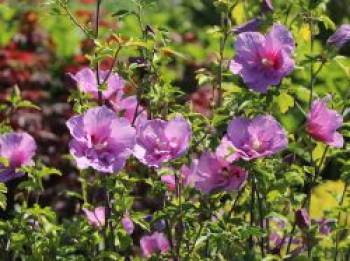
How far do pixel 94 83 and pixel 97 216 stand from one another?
17.0 inches

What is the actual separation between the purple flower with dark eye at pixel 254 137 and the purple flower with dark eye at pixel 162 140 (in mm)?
106

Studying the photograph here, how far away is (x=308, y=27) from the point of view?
2.66m

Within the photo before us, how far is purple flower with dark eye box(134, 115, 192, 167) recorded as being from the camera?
90.0 inches

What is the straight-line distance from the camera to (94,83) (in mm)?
2457

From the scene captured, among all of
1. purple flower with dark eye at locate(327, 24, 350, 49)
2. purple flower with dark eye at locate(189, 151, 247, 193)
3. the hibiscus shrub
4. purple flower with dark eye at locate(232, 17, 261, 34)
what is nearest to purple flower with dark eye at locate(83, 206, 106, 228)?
the hibiscus shrub

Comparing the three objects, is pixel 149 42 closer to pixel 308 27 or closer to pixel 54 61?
pixel 308 27

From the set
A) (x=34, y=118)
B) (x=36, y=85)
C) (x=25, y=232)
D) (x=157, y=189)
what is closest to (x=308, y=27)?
(x=157, y=189)

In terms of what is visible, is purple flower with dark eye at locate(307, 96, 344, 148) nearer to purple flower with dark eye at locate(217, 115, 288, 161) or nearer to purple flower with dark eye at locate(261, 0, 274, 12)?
purple flower with dark eye at locate(217, 115, 288, 161)

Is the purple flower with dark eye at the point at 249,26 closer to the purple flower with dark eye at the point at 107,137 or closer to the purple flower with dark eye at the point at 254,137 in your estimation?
the purple flower with dark eye at the point at 254,137

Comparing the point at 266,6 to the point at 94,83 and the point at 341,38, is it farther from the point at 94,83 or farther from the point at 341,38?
the point at 94,83

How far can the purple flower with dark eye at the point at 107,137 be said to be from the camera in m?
2.25

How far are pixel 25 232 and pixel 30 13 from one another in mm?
3404

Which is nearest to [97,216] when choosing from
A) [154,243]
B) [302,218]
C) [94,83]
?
[154,243]

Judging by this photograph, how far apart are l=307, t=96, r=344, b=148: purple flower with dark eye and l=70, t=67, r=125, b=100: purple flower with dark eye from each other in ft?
1.67
